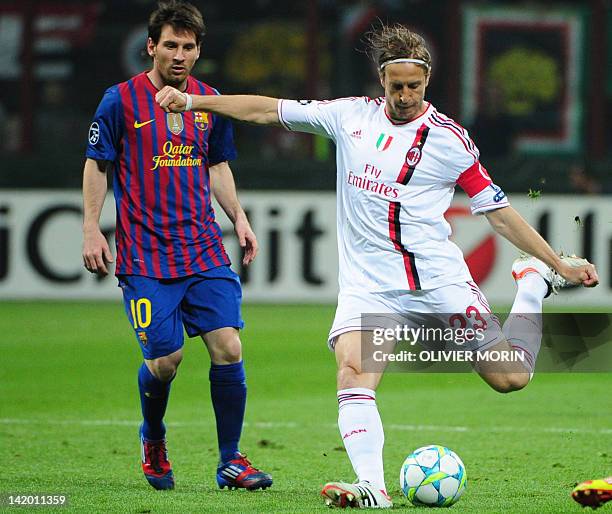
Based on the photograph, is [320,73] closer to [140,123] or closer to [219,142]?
[219,142]

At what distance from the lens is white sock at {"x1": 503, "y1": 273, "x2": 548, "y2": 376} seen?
19.8ft

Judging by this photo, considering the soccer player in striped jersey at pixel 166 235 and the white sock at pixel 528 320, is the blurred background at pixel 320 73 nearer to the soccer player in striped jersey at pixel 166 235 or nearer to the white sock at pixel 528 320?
the white sock at pixel 528 320

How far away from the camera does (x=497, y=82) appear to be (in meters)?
18.7

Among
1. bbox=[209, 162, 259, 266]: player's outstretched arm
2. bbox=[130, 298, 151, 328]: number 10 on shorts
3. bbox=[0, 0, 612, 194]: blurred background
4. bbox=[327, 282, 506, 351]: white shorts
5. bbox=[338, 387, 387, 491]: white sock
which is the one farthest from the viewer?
bbox=[0, 0, 612, 194]: blurred background

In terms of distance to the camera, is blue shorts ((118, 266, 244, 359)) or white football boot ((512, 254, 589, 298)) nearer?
blue shorts ((118, 266, 244, 359))

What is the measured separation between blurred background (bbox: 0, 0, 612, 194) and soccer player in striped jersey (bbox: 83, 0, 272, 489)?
37.3 feet

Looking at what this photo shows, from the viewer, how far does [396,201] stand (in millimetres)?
5562

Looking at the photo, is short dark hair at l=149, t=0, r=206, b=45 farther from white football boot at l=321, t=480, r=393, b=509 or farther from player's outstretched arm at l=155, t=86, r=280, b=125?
white football boot at l=321, t=480, r=393, b=509

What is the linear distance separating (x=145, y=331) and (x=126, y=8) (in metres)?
14.0

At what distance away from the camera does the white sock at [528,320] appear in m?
6.03

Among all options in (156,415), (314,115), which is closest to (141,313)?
(156,415)

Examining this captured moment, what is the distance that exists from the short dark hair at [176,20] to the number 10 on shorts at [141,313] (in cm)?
115

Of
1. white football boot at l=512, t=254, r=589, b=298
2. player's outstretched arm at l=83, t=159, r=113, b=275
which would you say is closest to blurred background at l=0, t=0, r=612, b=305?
white football boot at l=512, t=254, r=589, b=298

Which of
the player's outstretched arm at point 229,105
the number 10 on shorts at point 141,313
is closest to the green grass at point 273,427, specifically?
the number 10 on shorts at point 141,313
